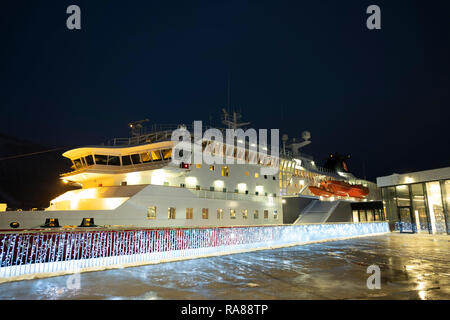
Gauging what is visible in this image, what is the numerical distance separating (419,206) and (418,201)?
1.91 feet

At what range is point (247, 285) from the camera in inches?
283

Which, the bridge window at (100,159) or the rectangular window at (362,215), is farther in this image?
the rectangular window at (362,215)

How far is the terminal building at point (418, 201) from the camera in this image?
963 inches

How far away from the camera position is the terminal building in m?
24.5

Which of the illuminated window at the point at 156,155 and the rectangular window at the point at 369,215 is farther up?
the illuminated window at the point at 156,155

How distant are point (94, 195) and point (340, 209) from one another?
32.4m

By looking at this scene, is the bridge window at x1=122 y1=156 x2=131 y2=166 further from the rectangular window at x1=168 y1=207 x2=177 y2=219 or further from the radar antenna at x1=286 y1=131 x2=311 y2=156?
the radar antenna at x1=286 y1=131 x2=311 y2=156

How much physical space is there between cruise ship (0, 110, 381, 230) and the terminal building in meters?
8.13

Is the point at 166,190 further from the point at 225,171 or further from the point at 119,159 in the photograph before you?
the point at 225,171

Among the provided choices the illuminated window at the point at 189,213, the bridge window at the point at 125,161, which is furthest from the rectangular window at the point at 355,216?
the bridge window at the point at 125,161

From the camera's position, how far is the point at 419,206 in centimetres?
2769

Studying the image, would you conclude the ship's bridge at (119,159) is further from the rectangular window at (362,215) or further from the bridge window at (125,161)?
the rectangular window at (362,215)

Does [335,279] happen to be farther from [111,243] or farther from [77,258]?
[77,258]

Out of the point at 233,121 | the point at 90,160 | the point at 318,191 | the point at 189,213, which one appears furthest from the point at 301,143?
the point at 90,160
